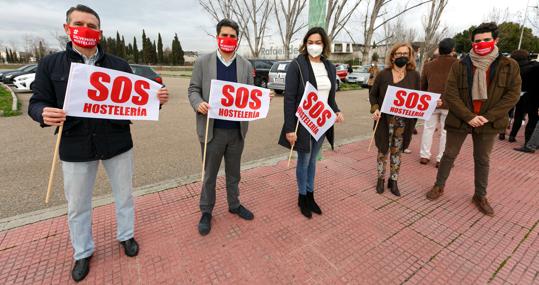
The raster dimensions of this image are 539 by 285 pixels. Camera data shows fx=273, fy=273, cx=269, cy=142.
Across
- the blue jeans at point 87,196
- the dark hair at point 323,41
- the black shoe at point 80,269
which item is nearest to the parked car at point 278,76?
the dark hair at point 323,41

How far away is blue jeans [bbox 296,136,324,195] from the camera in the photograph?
10.5ft

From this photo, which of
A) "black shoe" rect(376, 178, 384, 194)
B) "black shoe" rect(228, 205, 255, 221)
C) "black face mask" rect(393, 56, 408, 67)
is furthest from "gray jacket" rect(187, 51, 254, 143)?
"black shoe" rect(376, 178, 384, 194)

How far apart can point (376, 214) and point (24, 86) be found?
57.9 feet

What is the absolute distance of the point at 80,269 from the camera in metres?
2.25

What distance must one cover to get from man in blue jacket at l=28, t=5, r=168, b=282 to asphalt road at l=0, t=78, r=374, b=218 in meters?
1.56

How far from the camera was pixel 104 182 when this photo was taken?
13.0ft

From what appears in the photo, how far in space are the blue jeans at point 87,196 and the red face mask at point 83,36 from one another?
885 millimetres

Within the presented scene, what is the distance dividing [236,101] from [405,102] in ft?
7.48

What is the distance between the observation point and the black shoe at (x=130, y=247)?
8.18 ft

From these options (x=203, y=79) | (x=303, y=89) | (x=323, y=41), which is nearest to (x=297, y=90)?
(x=303, y=89)

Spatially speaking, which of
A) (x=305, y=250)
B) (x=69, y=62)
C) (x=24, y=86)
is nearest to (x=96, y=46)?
(x=69, y=62)

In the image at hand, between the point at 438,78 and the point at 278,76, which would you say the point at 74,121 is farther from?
the point at 278,76

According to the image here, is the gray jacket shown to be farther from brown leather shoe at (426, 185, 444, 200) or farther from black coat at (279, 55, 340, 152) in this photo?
brown leather shoe at (426, 185, 444, 200)

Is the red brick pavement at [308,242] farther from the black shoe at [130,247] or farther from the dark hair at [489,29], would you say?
the dark hair at [489,29]
